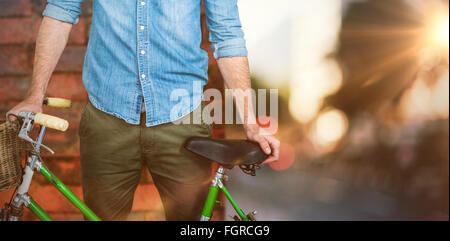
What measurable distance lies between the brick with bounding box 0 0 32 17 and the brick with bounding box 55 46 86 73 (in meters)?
0.38

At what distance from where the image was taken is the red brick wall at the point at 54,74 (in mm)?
2092

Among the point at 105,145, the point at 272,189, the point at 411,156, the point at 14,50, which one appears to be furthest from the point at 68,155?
the point at 411,156

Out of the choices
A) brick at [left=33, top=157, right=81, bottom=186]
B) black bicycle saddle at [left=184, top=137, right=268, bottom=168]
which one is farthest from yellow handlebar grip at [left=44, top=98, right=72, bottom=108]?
brick at [left=33, top=157, right=81, bottom=186]

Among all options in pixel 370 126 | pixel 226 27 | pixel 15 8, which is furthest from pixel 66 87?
pixel 370 126

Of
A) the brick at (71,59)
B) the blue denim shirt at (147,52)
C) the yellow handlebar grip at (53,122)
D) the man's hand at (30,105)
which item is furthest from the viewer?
the brick at (71,59)

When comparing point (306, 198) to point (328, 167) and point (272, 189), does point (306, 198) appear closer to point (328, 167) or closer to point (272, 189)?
point (272, 189)

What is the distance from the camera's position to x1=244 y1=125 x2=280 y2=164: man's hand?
1402 millimetres

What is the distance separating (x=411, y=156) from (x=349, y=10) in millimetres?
12045

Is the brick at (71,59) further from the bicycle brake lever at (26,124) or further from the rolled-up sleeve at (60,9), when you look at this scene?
the bicycle brake lever at (26,124)

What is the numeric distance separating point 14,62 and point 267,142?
1.85 metres

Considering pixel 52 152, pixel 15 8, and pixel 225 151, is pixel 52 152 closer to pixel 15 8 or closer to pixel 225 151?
pixel 225 151

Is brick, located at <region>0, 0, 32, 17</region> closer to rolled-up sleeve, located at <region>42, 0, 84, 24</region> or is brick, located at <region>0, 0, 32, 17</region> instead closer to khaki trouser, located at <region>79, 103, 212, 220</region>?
rolled-up sleeve, located at <region>42, 0, 84, 24</region>

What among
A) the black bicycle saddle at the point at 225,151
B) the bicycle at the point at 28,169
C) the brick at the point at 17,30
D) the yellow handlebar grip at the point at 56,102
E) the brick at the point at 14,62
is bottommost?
the bicycle at the point at 28,169

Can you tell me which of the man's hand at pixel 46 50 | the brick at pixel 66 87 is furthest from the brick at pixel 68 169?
the man's hand at pixel 46 50
